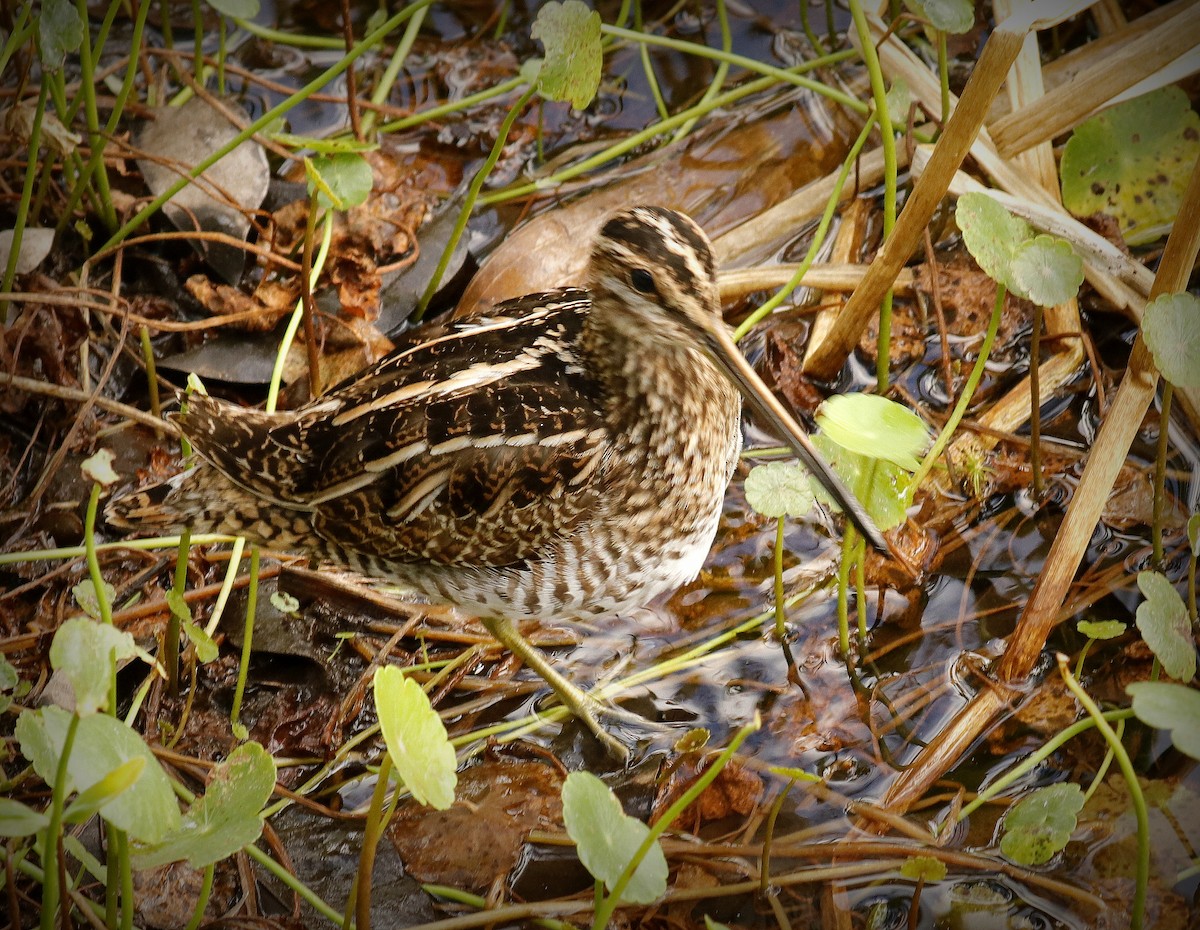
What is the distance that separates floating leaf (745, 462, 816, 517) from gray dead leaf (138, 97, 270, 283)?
1.83 meters

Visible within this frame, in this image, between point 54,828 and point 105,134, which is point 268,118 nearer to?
point 105,134

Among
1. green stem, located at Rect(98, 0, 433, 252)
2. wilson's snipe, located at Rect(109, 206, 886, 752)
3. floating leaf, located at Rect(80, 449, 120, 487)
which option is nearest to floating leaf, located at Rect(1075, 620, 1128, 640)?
wilson's snipe, located at Rect(109, 206, 886, 752)

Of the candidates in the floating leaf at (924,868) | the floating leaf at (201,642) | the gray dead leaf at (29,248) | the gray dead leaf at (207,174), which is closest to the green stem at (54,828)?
the floating leaf at (201,642)

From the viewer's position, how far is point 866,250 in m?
3.63

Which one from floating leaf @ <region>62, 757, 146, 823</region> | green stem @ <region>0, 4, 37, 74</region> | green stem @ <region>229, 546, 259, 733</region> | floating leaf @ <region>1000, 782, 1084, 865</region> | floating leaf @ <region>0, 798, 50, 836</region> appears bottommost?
green stem @ <region>229, 546, 259, 733</region>

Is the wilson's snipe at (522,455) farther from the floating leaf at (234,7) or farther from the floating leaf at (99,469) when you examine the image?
the floating leaf at (234,7)

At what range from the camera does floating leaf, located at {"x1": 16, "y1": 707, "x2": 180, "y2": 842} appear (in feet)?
5.67

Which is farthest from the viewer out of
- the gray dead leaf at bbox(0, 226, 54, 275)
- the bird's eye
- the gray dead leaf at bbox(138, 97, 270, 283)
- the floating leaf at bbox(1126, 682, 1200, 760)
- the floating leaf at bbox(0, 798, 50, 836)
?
the gray dead leaf at bbox(138, 97, 270, 283)

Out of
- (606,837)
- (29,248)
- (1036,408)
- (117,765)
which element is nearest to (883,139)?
(1036,408)

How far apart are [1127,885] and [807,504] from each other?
3.19 feet

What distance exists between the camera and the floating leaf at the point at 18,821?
5.55ft

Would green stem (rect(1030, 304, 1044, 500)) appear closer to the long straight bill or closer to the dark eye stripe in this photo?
the long straight bill

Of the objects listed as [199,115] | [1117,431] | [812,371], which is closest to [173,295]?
[199,115]

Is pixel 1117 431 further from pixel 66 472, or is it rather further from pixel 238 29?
pixel 238 29
